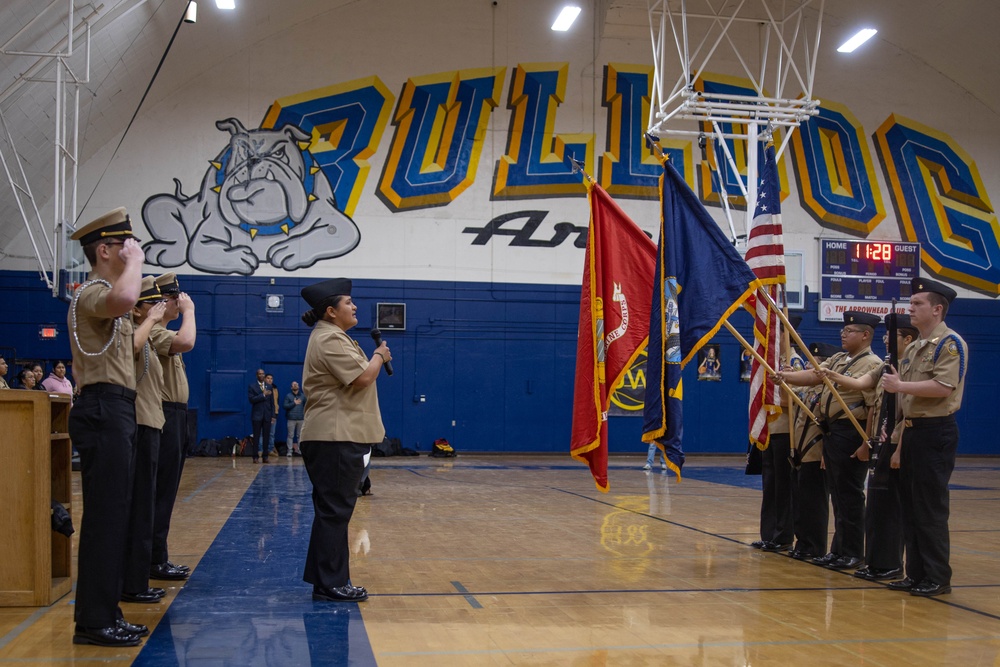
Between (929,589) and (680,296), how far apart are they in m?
2.34

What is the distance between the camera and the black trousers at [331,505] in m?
4.98

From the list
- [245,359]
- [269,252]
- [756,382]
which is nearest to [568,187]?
[269,252]

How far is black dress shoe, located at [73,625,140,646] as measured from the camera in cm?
401

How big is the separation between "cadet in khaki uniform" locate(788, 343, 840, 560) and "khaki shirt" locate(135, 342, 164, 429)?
446cm

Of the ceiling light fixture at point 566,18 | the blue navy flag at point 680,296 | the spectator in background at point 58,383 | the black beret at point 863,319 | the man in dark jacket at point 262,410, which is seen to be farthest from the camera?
the ceiling light fixture at point 566,18

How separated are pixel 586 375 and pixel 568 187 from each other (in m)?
14.7

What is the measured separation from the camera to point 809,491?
6.76 metres

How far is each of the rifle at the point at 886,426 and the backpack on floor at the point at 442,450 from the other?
45.3 ft

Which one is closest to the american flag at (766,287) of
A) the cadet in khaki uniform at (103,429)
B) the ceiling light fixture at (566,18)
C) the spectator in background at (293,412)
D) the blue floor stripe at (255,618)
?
the blue floor stripe at (255,618)

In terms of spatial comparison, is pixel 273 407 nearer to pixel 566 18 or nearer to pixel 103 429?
pixel 566 18

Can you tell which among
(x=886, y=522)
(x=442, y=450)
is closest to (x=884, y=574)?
(x=886, y=522)

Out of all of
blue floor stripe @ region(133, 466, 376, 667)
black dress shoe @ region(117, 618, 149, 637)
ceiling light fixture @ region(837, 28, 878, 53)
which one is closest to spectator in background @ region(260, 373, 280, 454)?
blue floor stripe @ region(133, 466, 376, 667)

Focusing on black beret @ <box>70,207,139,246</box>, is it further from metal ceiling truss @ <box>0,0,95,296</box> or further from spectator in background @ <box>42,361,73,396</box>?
spectator in background @ <box>42,361,73,396</box>

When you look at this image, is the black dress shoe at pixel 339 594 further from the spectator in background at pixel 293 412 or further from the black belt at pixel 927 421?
the spectator in background at pixel 293 412
